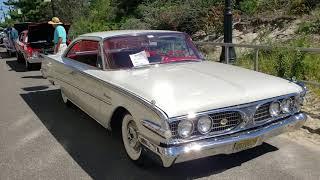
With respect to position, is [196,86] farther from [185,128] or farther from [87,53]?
[87,53]

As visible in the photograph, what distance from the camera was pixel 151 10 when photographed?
752 inches

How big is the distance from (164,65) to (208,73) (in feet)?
2.54

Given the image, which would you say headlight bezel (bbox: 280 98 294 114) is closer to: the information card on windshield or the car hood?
the car hood

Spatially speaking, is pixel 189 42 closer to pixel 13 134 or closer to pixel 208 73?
pixel 208 73

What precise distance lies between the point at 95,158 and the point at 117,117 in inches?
22.5

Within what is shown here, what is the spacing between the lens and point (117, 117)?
17.6 ft

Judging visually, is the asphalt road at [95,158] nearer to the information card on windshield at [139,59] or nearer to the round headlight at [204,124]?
the round headlight at [204,124]

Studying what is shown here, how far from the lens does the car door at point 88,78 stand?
5711 millimetres

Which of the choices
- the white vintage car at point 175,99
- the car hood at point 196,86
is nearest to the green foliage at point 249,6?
the white vintage car at point 175,99

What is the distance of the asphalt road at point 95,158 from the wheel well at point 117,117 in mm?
339

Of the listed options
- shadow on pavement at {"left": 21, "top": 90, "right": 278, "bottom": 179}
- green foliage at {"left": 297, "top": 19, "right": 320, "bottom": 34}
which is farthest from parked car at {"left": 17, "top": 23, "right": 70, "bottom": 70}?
green foliage at {"left": 297, "top": 19, "right": 320, "bottom": 34}

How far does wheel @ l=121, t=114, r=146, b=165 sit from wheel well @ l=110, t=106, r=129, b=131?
12cm

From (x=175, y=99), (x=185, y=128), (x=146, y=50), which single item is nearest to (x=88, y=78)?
(x=146, y=50)

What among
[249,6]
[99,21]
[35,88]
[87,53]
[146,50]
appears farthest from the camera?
[99,21]
